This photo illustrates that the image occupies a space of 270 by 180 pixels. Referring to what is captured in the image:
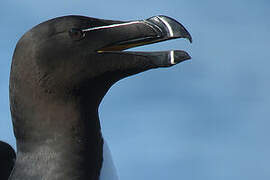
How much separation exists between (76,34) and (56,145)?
1037 millimetres

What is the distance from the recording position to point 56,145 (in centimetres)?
665

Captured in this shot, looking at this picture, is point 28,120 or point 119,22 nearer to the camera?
point 28,120

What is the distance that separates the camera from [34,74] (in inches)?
261

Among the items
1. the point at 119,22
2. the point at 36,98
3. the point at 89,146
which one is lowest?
the point at 89,146

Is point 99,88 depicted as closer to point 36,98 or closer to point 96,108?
point 96,108

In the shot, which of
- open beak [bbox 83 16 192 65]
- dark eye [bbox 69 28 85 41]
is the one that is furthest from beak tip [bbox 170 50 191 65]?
dark eye [bbox 69 28 85 41]

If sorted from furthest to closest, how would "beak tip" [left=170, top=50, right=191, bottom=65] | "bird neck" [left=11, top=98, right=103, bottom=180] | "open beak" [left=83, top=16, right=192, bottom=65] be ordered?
"open beak" [left=83, top=16, right=192, bottom=65]
"beak tip" [left=170, top=50, right=191, bottom=65]
"bird neck" [left=11, top=98, right=103, bottom=180]

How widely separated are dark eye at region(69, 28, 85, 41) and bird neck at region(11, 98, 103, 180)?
2.03 ft

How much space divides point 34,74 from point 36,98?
218mm

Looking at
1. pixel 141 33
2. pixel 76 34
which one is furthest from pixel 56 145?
pixel 141 33

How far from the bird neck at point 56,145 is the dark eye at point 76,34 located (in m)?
0.62

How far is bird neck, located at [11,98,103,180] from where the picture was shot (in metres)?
6.61

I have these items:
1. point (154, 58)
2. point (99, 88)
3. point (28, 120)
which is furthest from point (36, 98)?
point (154, 58)

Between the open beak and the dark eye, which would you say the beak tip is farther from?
the dark eye
